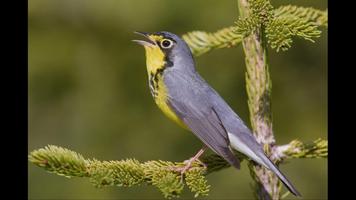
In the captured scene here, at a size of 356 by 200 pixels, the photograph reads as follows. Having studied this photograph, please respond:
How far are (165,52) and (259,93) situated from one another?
130cm

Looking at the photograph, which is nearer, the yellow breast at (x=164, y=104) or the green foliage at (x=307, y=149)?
the green foliage at (x=307, y=149)

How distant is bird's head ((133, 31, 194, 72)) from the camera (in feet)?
16.2

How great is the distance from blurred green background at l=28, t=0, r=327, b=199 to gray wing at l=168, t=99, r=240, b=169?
0.96 m

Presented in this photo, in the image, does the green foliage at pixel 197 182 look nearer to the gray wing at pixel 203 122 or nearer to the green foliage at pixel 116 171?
the green foliage at pixel 116 171

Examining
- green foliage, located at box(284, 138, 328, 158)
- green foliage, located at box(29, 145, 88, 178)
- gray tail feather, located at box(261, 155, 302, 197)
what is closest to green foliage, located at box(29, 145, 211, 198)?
green foliage, located at box(29, 145, 88, 178)

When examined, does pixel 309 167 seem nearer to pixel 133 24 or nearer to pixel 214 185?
pixel 214 185

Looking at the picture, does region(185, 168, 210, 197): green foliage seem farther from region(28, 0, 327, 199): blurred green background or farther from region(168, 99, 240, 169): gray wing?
region(28, 0, 327, 199): blurred green background

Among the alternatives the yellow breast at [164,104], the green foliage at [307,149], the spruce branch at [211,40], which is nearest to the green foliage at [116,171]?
the green foliage at [307,149]

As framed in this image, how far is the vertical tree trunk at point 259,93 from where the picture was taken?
3.86 m

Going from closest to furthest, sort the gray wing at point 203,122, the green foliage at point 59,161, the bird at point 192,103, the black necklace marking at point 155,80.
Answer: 1. the green foliage at point 59,161
2. the bird at point 192,103
3. the gray wing at point 203,122
4. the black necklace marking at point 155,80

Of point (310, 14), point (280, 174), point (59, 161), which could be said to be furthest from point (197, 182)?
point (310, 14)
